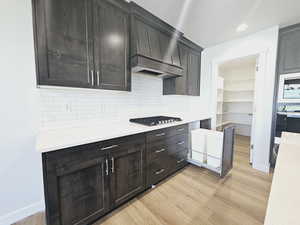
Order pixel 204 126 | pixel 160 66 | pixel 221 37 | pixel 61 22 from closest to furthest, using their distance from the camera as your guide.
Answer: pixel 61 22 → pixel 160 66 → pixel 221 37 → pixel 204 126

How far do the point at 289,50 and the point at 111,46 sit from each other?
9.34ft

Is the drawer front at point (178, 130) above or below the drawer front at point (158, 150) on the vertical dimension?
above

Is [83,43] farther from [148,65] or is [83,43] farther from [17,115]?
[17,115]

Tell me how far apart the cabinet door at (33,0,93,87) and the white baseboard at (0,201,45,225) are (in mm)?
1369

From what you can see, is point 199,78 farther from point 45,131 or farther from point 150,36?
point 45,131

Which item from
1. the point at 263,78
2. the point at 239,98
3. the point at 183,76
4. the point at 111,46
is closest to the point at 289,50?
the point at 263,78

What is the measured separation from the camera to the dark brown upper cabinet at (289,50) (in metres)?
2.04

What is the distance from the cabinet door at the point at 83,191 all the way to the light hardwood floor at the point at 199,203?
23 centimetres

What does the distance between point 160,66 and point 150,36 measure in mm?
483

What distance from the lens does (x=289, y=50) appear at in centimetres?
211

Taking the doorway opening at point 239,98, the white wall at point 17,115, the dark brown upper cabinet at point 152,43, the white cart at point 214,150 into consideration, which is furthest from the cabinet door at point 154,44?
the doorway opening at point 239,98

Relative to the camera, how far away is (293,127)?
6.67ft

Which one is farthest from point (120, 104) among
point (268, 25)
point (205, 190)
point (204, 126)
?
point (268, 25)

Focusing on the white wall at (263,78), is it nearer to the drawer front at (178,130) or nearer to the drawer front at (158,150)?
the drawer front at (178,130)
